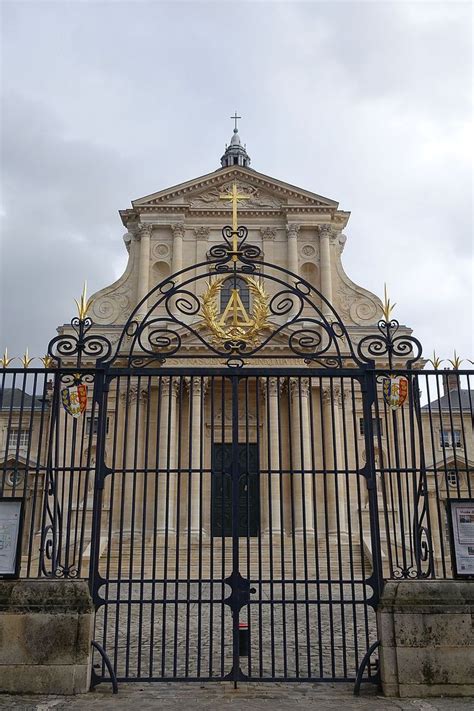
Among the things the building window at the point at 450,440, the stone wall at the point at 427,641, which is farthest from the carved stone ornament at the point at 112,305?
the stone wall at the point at 427,641

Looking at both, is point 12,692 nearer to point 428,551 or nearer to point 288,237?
point 428,551

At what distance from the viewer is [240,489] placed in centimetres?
1798

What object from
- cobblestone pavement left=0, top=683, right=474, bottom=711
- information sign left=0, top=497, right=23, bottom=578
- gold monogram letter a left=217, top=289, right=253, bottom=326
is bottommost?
cobblestone pavement left=0, top=683, right=474, bottom=711

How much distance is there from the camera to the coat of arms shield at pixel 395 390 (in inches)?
299

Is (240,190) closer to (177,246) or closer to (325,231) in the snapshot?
(177,246)

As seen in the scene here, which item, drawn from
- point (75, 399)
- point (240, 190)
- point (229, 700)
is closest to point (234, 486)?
point (229, 700)

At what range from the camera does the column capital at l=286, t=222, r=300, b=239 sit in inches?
1244

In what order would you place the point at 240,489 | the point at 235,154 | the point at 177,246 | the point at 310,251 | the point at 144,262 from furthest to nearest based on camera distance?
the point at 235,154
the point at 310,251
the point at 144,262
the point at 177,246
the point at 240,489

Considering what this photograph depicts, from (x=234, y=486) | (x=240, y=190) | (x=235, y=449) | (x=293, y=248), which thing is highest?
(x=240, y=190)

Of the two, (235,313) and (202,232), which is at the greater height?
(202,232)

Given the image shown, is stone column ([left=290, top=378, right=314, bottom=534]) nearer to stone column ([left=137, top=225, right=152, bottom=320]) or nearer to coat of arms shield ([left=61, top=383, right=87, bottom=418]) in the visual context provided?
stone column ([left=137, top=225, right=152, bottom=320])

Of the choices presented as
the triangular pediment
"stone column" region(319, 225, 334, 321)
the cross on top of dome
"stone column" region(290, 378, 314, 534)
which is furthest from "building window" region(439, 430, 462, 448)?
the cross on top of dome

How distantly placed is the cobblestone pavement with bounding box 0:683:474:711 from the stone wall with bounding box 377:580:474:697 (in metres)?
0.18

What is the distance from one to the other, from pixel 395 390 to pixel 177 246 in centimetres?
2483
